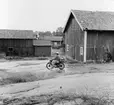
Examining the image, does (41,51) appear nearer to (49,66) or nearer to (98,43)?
(98,43)

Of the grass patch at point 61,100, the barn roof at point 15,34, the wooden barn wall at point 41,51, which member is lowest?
the grass patch at point 61,100

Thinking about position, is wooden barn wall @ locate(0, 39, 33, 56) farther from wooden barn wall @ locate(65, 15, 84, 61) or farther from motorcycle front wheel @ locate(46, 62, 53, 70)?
motorcycle front wheel @ locate(46, 62, 53, 70)

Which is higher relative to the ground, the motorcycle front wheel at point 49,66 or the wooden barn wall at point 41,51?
the wooden barn wall at point 41,51

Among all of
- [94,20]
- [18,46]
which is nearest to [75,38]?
[94,20]

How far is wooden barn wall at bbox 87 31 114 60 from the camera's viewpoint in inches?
710

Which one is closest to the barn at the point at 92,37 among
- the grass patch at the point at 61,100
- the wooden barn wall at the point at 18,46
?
the grass patch at the point at 61,100

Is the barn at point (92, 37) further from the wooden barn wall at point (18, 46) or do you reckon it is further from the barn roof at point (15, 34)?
the barn roof at point (15, 34)

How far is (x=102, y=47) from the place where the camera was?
18391mm

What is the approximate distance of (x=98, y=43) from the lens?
18.3 m

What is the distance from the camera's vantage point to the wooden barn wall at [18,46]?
29.2 m

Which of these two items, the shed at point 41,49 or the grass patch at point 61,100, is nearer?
the grass patch at point 61,100

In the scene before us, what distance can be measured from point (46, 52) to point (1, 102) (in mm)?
24726

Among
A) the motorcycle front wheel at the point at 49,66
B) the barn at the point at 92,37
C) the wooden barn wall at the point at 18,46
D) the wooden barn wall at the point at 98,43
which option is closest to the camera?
the motorcycle front wheel at the point at 49,66

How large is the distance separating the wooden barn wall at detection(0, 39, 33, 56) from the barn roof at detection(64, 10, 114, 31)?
1284 centimetres
